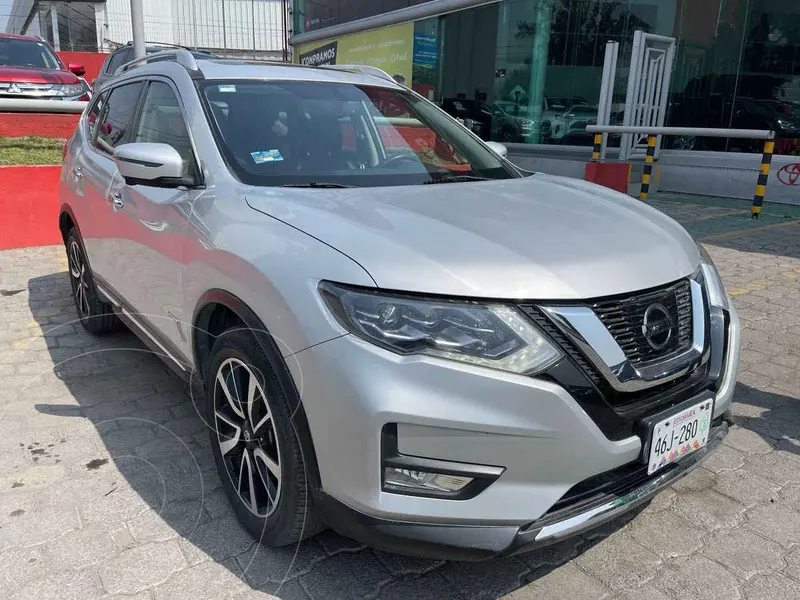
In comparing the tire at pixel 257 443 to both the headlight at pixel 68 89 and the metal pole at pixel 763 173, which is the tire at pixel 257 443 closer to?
the metal pole at pixel 763 173

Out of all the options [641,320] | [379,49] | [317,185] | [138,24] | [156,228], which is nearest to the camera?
[641,320]

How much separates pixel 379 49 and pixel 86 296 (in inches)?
607

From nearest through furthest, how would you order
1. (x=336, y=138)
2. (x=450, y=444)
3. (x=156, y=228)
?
(x=450, y=444)
(x=156, y=228)
(x=336, y=138)

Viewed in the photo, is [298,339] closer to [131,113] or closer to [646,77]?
[131,113]

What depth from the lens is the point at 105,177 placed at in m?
3.87

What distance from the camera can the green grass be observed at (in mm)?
7945

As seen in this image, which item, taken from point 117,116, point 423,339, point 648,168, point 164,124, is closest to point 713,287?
point 423,339

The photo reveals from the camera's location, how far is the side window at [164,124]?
2961 mm

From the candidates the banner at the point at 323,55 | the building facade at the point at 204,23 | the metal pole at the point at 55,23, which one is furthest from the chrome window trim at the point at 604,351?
the metal pole at the point at 55,23

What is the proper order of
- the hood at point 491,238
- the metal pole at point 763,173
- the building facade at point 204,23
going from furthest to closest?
the building facade at point 204,23 → the metal pole at point 763,173 → the hood at point 491,238

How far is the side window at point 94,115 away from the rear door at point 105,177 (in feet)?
0.13

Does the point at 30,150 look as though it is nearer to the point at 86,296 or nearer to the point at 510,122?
the point at 86,296

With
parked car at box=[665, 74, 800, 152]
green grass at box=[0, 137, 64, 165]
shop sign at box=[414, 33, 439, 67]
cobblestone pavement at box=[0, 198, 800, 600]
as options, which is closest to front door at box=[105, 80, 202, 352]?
cobblestone pavement at box=[0, 198, 800, 600]

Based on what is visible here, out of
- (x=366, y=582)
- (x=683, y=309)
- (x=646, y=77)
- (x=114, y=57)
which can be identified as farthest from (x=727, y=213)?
(x=114, y=57)
